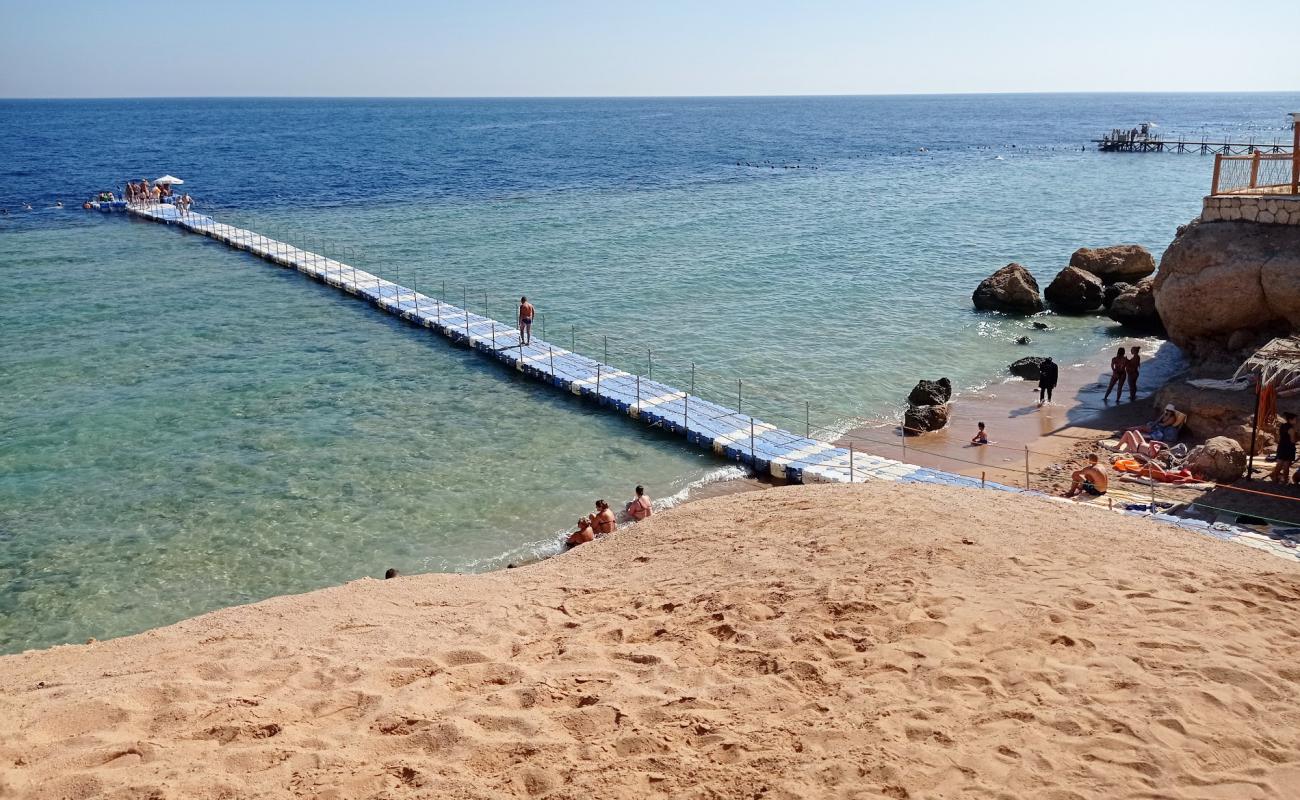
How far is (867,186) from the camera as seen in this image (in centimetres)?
6844

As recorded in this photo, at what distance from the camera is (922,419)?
19.8m

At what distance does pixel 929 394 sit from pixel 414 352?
44.5 feet

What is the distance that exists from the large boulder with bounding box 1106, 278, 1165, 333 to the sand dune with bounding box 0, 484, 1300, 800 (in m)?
18.4

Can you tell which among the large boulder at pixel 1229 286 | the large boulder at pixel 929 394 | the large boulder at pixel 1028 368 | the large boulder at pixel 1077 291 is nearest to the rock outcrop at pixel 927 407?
the large boulder at pixel 929 394

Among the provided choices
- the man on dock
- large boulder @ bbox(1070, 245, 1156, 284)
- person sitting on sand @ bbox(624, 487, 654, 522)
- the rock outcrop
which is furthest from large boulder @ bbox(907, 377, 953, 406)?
large boulder @ bbox(1070, 245, 1156, 284)

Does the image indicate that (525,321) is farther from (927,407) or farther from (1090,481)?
(1090,481)

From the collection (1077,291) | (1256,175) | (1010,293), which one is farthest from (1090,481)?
(1077,291)

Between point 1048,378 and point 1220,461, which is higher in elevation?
point 1048,378

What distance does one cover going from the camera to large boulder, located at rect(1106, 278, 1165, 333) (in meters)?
27.9

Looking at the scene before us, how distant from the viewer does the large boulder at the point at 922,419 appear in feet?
64.6

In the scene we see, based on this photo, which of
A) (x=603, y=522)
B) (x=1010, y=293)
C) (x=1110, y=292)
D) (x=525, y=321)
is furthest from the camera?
(x=1110, y=292)

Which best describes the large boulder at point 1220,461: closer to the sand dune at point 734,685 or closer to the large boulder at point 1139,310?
the sand dune at point 734,685

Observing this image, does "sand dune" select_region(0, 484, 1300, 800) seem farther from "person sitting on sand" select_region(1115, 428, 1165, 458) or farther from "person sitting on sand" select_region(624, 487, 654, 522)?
"person sitting on sand" select_region(1115, 428, 1165, 458)

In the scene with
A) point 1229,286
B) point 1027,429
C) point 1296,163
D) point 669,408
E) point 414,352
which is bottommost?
point 1027,429
